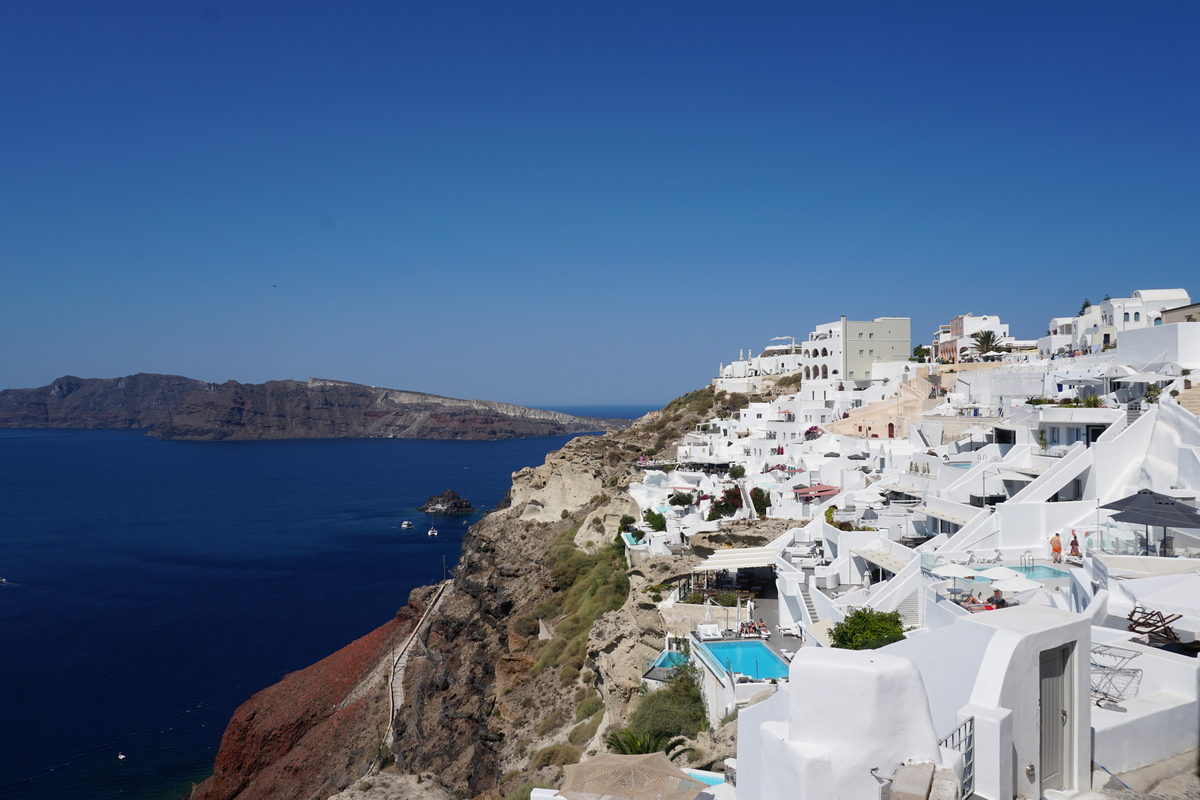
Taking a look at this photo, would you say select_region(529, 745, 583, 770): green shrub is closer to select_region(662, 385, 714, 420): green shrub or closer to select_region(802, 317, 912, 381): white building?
select_region(802, 317, 912, 381): white building

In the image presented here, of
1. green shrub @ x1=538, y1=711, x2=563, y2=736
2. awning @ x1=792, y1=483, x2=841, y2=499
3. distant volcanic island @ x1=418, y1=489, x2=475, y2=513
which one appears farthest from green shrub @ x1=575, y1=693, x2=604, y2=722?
distant volcanic island @ x1=418, y1=489, x2=475, y2=513

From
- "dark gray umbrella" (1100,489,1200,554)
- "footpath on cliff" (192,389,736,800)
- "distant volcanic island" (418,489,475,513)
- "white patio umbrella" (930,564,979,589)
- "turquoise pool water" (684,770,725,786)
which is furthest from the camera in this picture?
"distant volcanic island" (418,489,475,513)

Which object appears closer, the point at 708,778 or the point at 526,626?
the point at 708,778

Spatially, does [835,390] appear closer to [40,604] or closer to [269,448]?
[40,604]

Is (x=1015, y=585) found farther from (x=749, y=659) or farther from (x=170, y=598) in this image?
(x=170, y=598)

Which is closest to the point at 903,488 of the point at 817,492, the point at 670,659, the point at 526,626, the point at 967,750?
the point at 817,492

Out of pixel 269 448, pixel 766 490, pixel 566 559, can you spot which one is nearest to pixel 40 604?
pixel 566 559
